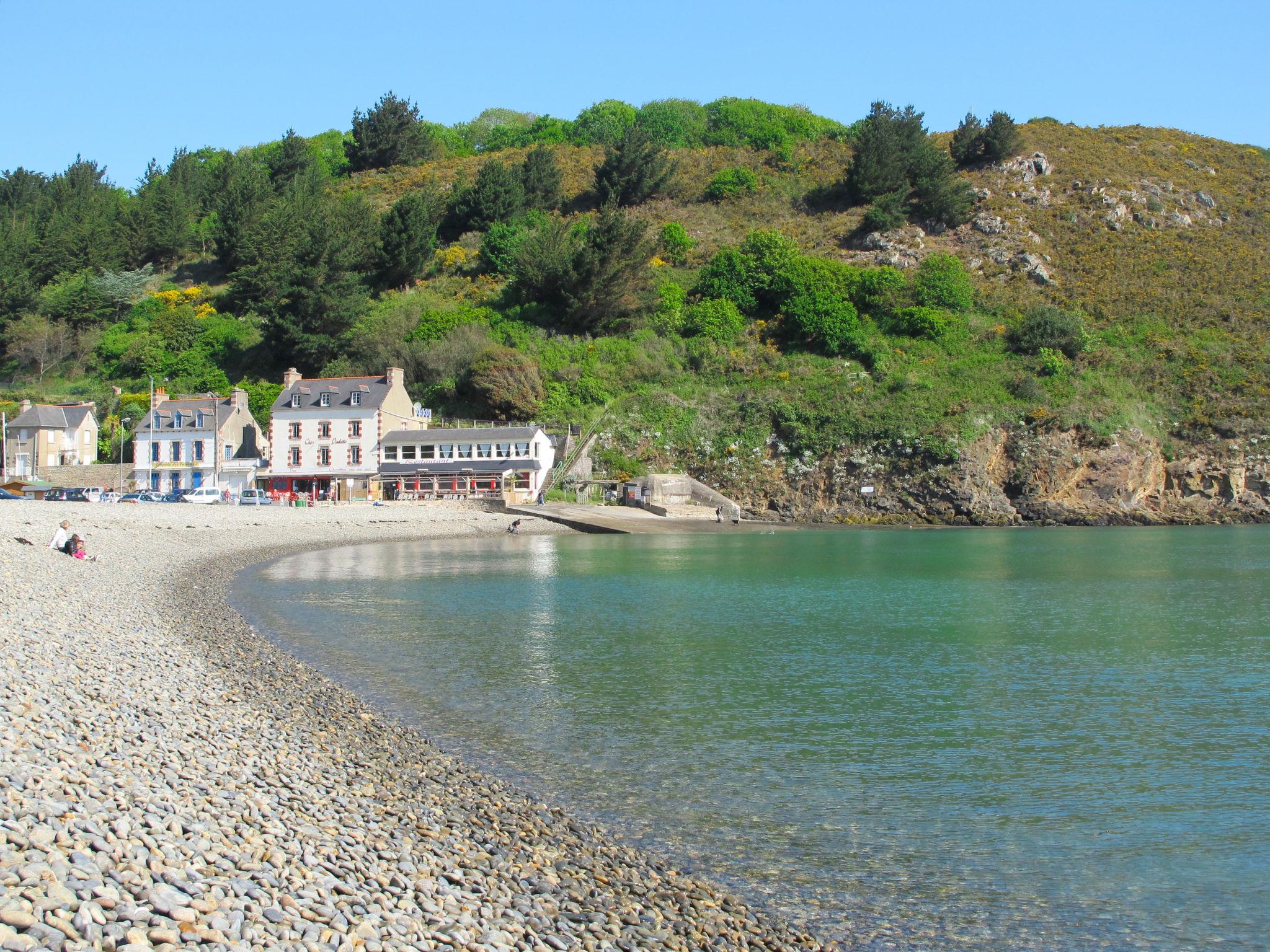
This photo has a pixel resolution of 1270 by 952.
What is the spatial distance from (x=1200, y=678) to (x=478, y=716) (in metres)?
10.8

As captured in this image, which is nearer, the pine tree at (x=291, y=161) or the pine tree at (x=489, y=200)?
the pine tree at (x=489, y=200)

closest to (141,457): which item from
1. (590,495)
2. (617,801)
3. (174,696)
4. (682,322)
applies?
(590,495)

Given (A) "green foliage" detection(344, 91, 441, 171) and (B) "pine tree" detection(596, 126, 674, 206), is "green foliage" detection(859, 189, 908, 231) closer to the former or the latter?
(B) "pine tree" detection(596, 126, 674, 206)

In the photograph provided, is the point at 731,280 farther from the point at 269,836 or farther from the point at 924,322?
the point at 269,836

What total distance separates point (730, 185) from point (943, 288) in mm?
27628

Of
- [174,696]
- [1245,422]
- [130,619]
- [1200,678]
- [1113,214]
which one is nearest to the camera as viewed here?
[174,696]

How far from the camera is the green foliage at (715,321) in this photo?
63.2m

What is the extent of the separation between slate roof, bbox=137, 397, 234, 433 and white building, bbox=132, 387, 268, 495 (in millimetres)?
37

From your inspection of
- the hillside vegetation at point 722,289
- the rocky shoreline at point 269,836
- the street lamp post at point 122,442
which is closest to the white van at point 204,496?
the street lamp post at point 122,442

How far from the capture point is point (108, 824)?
6199 millimetres

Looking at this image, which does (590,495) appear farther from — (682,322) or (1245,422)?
(1245,422)

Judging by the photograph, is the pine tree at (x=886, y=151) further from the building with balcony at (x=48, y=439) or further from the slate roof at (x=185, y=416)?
the building with balcony at (x=48, y=439)

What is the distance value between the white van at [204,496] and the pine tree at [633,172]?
43.5 meters

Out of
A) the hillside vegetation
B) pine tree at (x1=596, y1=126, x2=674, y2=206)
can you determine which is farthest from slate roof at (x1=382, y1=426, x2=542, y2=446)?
pine tree at (x1=596, y1=126, x2=674, y2=206)
